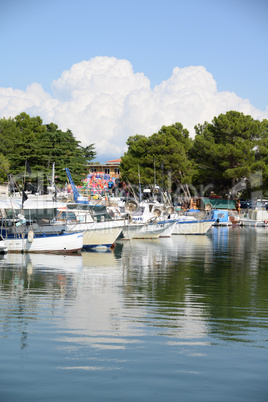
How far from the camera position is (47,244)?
2922 cm

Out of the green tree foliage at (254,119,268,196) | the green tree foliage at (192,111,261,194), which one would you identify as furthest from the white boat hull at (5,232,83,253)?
the green tree foliage at (254,119,268,196)

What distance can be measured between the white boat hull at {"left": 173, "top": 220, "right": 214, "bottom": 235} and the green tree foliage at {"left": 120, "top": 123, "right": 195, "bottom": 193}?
24460 mm

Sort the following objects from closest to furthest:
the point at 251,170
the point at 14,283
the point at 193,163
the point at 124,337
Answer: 1. the point at 124,337
2. the point at 14,283
3. the point at 251,170
4. the point at 193,163

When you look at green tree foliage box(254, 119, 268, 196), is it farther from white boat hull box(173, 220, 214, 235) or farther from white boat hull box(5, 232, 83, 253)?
white boat hull box(5, 232, 83, 253)

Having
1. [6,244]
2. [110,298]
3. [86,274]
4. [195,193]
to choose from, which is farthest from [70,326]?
[195,193]

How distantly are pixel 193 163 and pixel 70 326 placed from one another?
7294 cm

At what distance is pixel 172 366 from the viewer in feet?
34.0

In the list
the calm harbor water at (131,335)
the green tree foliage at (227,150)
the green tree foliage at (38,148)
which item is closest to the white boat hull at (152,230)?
the calm harbor water at (131,335)

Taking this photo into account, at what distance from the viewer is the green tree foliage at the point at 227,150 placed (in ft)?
260

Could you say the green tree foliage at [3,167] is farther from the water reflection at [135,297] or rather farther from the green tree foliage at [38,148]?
the water reflection at [135,297]

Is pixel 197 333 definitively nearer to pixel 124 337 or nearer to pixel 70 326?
pixel 124 337

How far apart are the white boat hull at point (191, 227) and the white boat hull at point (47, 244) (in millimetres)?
24489

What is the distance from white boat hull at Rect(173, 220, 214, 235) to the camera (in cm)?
5338

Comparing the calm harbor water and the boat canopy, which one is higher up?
the boat canopy
